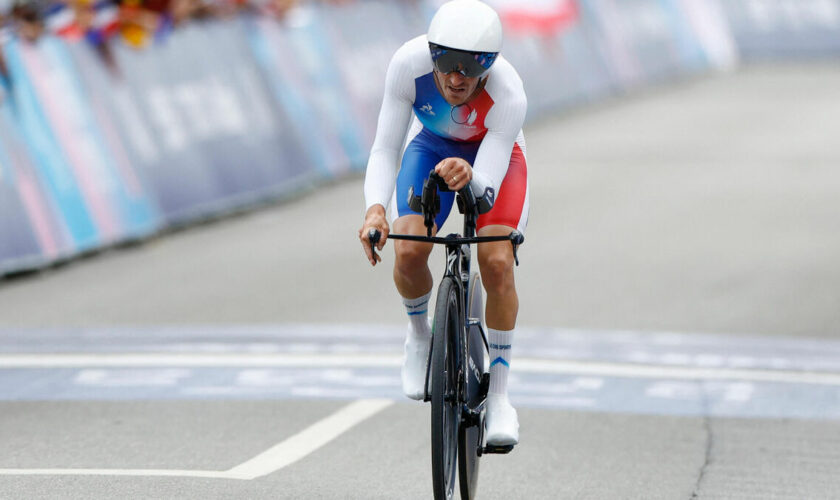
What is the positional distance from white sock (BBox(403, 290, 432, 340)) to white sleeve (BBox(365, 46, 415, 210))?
17.5 inches

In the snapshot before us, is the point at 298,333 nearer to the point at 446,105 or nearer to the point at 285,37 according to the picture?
the point at 446,105

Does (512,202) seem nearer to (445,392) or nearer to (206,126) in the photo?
(445,392)

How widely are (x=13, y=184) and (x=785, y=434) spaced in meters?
7.59

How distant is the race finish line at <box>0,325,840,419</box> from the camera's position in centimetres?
856

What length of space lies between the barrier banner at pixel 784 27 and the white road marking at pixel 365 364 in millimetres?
Result: 36485

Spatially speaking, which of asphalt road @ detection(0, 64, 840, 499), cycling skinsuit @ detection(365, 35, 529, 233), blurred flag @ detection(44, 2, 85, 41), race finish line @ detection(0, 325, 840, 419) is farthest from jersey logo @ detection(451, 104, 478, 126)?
blurred flag @ detection(44, 2, 85, 41)

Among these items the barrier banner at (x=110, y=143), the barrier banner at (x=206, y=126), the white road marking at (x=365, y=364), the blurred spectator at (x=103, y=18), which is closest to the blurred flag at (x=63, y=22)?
the blurred spectator at (x=103, y=18)

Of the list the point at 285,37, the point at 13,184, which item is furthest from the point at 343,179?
the point at 13,184

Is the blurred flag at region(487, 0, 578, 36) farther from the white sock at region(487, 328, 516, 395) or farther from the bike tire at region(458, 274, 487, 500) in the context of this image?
the white sock at region(487, 328, 516, 395)

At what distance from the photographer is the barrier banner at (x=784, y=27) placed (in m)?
44.7

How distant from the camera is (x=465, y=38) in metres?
5.80

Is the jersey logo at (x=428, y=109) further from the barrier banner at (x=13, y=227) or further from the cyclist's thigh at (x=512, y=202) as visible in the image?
the barrier banner at (x=13, y=227)

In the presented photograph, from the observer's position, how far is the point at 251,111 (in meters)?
17.7

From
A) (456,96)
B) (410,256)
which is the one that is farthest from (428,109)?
(410,256)
